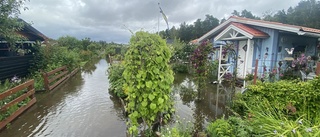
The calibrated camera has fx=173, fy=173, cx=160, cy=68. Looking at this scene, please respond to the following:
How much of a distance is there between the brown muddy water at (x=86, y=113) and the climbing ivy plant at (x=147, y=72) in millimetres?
1240

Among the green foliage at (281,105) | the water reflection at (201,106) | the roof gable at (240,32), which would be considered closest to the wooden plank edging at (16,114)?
the water reflection at (201,106)

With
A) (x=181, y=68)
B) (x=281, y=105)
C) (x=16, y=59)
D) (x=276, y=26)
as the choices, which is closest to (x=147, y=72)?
(x=281, y=105)

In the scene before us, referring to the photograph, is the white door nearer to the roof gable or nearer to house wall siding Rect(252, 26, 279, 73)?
house wall siding Rect(252, 26, 279, 73)

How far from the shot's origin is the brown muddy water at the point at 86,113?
4.15 metres

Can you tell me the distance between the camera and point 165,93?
3.41 meters

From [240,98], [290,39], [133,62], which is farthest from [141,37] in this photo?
[290,39]

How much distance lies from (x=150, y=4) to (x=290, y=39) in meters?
7.58

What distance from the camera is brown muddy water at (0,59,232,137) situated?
4.15 metres

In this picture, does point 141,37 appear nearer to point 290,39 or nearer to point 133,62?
point 133,62

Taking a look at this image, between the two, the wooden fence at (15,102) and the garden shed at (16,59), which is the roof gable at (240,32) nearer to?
the wooden fence at (15,102)

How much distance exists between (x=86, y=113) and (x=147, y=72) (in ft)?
10.5

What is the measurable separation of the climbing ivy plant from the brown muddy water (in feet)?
4.07

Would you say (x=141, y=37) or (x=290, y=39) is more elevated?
(x=290, y=39)

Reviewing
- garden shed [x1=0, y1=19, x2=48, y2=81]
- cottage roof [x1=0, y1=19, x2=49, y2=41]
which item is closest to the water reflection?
garden shed [x1=0, y1=19, x2=48, y2=81]
